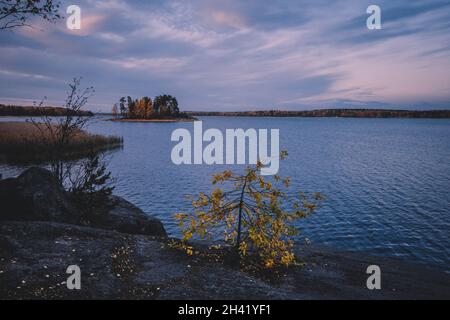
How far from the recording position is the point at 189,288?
11.9 meters

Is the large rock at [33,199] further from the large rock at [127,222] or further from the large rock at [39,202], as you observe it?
the large rock at [127,222]

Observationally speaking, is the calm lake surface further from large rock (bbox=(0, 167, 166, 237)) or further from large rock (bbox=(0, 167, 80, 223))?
large rock (bbox=(0, 167, 80, 223))

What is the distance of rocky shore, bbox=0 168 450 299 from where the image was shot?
448 inches

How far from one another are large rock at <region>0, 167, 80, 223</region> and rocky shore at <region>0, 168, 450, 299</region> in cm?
4

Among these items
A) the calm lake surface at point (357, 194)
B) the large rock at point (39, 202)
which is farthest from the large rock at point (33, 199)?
the calm lake surface at point (357, 194)

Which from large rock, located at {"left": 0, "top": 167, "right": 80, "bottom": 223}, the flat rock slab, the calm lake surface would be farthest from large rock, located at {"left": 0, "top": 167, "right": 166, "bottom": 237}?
the calm lake surface

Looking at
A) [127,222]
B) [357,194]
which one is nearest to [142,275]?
[127,222]

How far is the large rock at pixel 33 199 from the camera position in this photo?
54.0 feet

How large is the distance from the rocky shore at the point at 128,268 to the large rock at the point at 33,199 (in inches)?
1.6

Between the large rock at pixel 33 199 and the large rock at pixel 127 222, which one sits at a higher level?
the large rock at pixel 33 199

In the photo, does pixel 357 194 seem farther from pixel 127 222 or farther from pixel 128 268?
pixel 128 268
